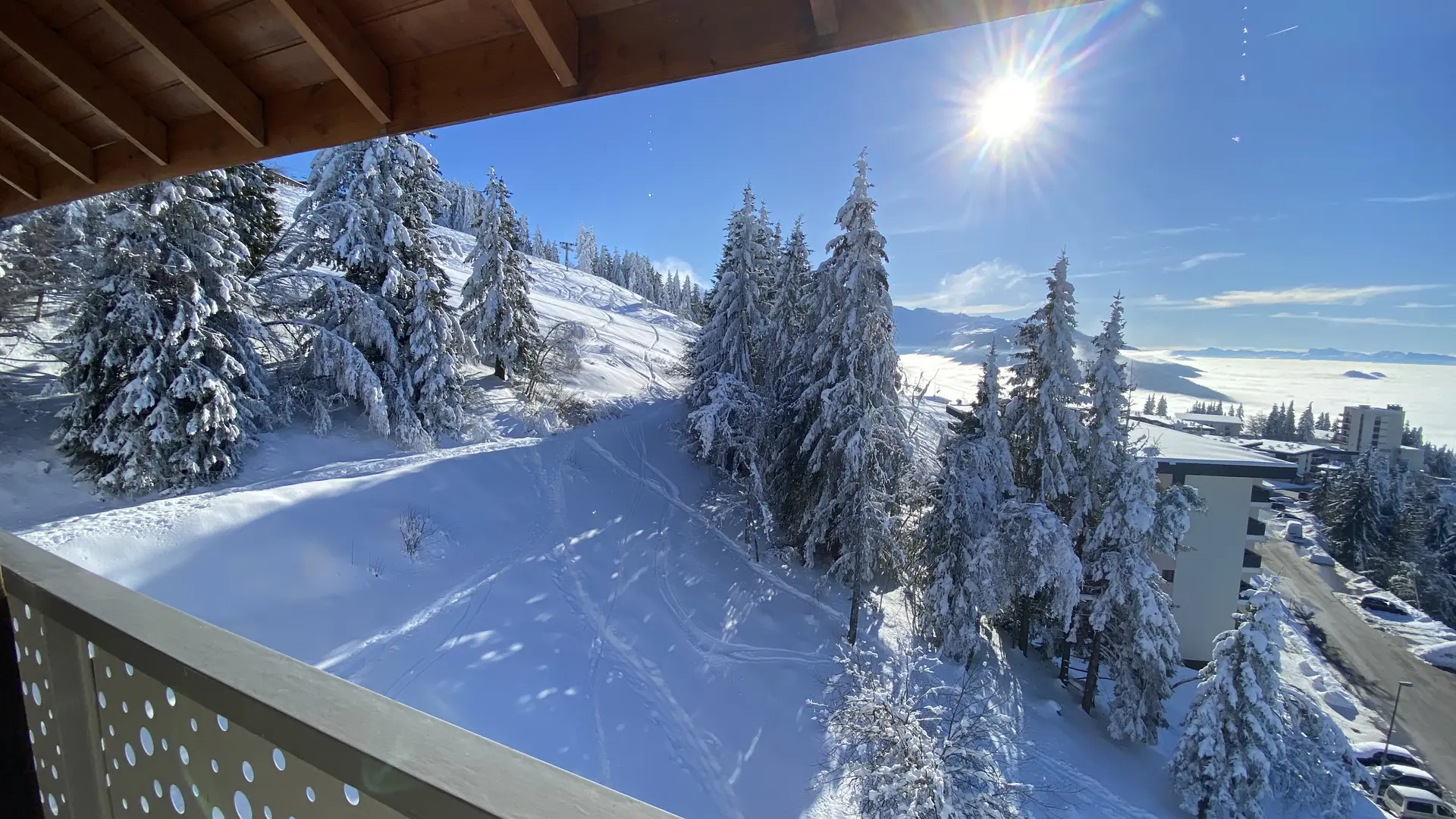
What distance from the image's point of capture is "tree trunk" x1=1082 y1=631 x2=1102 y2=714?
14.1 m

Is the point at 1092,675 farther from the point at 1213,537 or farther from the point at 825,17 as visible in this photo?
the point at 825,17

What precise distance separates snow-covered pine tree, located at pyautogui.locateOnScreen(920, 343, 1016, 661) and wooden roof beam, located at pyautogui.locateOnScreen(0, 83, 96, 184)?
14289 mm

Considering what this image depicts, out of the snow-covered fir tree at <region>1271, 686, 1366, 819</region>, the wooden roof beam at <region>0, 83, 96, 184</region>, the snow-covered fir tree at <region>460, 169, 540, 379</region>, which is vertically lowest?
the snow-covered fir tree at <region>1271, 686, 1366, 819</region>

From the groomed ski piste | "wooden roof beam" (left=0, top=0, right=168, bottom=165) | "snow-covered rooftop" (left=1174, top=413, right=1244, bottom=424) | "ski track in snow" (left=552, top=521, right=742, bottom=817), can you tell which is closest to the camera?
"wooden roof beam" (left=0, top=0, right=168, bottom=165)

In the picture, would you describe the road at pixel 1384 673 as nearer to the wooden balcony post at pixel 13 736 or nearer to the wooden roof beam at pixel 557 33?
the wooden roof beam at pixel 557 33

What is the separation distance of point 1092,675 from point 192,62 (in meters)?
18.6

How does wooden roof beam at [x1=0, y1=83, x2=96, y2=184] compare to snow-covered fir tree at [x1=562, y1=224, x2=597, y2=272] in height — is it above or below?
below

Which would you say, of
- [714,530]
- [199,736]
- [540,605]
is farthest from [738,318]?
[199,736]

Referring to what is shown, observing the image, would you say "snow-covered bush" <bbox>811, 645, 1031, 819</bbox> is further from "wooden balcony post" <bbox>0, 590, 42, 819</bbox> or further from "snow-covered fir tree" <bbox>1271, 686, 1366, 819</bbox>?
"wooden balcony post" <bbox>0, 590, 42, 819</bbox>

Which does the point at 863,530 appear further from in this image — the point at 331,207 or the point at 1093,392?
the point at 331,207

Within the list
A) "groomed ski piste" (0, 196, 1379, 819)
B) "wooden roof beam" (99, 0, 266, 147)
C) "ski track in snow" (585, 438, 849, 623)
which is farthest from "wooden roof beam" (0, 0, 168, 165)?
"ski track in snow" (585, 438, 849, 623)

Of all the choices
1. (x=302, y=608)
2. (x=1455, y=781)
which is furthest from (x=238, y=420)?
(x=1455, y=781)

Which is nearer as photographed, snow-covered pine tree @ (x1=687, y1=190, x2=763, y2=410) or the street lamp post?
the street lamp post

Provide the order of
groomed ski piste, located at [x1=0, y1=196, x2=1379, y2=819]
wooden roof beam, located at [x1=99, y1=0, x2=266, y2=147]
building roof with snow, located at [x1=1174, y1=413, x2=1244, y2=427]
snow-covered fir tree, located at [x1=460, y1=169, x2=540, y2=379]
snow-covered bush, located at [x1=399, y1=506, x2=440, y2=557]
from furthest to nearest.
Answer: building roof with snow, located at [x1=1174, y1=413, x2=1244, y2=427] < snow-covered fir tree, located at [x1=460, y1=169, x2=540, y2=379] < snow-covered bush, located at [x1=399, y1=506, x2=440, y2=557] < groomed ski piste, located at [x1=0, y1=196, x2=1379, y2=819] < wooden roof beam, located at [x1=99, y1=0, x2=266, y2=147]
